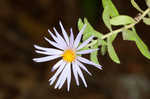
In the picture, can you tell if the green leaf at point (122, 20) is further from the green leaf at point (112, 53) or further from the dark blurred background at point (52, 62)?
the dark blurred background at point (52, 62)

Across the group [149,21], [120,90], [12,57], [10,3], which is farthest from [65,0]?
[149,21]

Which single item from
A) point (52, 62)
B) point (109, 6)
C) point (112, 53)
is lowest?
point (112, 53)

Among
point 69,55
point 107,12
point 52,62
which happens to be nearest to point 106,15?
point 107,12

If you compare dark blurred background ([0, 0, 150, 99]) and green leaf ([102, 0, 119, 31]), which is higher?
dark blurred background ([0, 0, 150, 99])

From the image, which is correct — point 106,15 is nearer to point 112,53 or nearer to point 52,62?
point 112,53

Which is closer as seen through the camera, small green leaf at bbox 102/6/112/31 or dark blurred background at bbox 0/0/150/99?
small green leaf at bbox 102/6/112/31

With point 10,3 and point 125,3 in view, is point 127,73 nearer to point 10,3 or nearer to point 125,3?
→ point 125,3

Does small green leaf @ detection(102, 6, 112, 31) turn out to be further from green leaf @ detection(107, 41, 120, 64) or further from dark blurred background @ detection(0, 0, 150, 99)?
dark blurred background @ detection(0, 0, 150, 99)

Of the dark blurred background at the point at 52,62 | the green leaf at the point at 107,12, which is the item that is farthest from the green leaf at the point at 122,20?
the dark blurred background at the point at 52,62

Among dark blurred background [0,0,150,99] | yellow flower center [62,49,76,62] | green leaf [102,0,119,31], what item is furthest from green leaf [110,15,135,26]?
dark blurred background [0,0,150,99]
